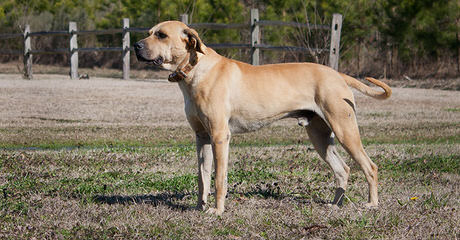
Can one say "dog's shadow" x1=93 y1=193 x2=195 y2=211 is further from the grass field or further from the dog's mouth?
the dog's mouth

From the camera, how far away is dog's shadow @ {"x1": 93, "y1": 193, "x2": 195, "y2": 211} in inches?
243

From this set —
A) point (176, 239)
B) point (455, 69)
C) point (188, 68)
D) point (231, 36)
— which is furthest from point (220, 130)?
point (231, 36)

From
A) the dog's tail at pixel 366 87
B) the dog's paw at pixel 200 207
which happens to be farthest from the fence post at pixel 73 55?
the dog's tail at pixel 366 87

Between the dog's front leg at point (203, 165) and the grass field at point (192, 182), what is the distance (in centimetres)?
23

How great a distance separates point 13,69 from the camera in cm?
3106

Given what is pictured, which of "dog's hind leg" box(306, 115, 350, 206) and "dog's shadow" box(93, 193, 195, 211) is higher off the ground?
"dog's hind leg" box(306, 115, 350, 206)

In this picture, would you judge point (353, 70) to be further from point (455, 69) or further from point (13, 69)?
point (13, 69)

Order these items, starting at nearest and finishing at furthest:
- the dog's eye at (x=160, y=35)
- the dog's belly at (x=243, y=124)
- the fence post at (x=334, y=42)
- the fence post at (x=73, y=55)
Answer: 1. the dog's eye at (x=160, y=35)
2. the dog's belly at (x=243, y=124)
3. the fence post at (x=334, y=42)
4. the fence post at (x=73, y=55)

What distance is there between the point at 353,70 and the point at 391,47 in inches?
75.5

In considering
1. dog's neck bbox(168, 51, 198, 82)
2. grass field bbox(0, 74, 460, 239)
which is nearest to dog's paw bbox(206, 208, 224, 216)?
grass field bbox(0, 74, 460, 239)

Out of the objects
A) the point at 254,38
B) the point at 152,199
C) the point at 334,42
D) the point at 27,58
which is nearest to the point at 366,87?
the point at 152,199

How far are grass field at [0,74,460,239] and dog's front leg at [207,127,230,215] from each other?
175 millimetres

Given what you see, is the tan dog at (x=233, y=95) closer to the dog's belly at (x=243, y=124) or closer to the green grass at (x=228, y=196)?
the dog's belly at (x=243, y=124)

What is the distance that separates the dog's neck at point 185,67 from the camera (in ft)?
19.0
